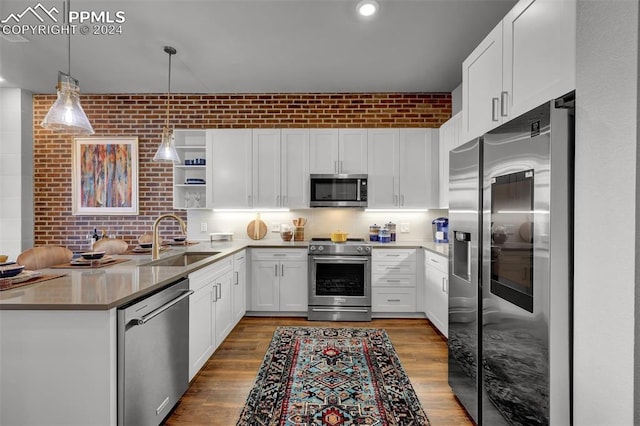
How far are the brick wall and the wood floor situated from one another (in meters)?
2.09

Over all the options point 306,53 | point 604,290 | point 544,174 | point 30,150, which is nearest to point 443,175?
point 306,53

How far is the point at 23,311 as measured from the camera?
1349 millimetres

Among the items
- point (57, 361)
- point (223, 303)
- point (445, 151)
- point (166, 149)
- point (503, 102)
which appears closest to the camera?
point (57, 361)

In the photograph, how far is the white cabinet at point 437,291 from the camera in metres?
3.12

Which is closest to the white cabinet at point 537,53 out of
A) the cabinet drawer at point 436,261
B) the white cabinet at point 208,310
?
the cabinet drawer at point 436,261

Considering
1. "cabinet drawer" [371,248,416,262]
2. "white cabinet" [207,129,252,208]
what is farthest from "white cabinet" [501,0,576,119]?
"white cabinet" [207,129,252,208]

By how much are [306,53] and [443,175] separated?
215 centimetres

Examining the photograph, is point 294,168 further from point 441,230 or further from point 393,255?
point 441,230

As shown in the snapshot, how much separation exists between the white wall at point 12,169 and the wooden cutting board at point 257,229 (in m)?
3.01

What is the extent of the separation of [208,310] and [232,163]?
84.6 inches

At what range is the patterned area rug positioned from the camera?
6.51ft

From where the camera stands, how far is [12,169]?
423 centimetres

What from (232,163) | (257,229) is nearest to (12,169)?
(232,163)

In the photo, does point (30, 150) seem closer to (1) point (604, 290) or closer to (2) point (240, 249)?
(2) point (240, 249)
